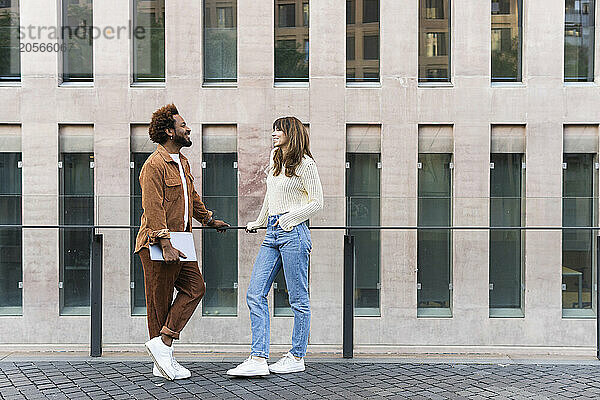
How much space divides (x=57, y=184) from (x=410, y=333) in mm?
5732

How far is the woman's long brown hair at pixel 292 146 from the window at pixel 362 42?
4.50 m

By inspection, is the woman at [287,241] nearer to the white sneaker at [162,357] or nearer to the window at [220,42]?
the white sneaker at [162,357]

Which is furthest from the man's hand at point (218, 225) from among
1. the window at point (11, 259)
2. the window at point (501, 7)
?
the window at point (501, 7)

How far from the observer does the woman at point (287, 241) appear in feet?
21.8

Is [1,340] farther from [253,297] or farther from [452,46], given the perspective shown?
[452,46]

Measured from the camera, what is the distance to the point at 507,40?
11.0 meters

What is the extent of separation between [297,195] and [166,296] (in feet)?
4.60

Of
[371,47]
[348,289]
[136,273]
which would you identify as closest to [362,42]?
[371,47]

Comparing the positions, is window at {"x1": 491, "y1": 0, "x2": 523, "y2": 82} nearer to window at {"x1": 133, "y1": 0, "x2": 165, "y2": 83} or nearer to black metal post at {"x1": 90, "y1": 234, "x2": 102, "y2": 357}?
window at {"x1": 133, "y1": 0, "x2": 165, "y2": 83}

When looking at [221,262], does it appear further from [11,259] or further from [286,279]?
[11,259]

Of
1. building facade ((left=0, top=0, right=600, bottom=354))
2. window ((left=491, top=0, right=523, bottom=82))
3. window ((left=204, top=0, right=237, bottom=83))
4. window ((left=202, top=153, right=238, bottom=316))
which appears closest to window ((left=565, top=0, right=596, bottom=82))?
building facade ((left=0, top=0, right=600, bottom=354))

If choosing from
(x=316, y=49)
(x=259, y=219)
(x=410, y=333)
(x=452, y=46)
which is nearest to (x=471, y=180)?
(x=452, y=46)

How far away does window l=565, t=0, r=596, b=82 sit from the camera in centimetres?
1101

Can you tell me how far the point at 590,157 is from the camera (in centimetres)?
1100
